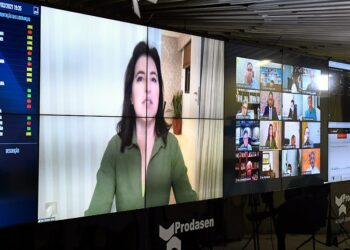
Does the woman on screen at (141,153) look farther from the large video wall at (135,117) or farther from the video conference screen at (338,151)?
the video conference screen at (338,151)

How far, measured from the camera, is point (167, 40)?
3010 millimetres

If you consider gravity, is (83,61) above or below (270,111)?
above

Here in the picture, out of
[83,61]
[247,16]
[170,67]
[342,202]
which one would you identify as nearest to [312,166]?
[342,202]

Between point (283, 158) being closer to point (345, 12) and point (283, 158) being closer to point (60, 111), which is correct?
point (345, 12)

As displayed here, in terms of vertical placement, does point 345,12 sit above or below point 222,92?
above

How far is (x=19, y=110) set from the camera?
232cm

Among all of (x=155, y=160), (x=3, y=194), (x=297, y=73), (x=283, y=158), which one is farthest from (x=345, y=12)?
(x=3, y=194)

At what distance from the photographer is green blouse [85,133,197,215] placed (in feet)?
8.95

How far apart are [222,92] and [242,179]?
0.82 metres

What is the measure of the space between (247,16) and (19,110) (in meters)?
1.99

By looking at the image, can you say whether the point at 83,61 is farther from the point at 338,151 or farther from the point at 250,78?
the point at 338,151

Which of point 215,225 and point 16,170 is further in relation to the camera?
point 215,225

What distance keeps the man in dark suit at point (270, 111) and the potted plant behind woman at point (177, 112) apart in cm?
99

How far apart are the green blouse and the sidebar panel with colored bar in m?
0.47
